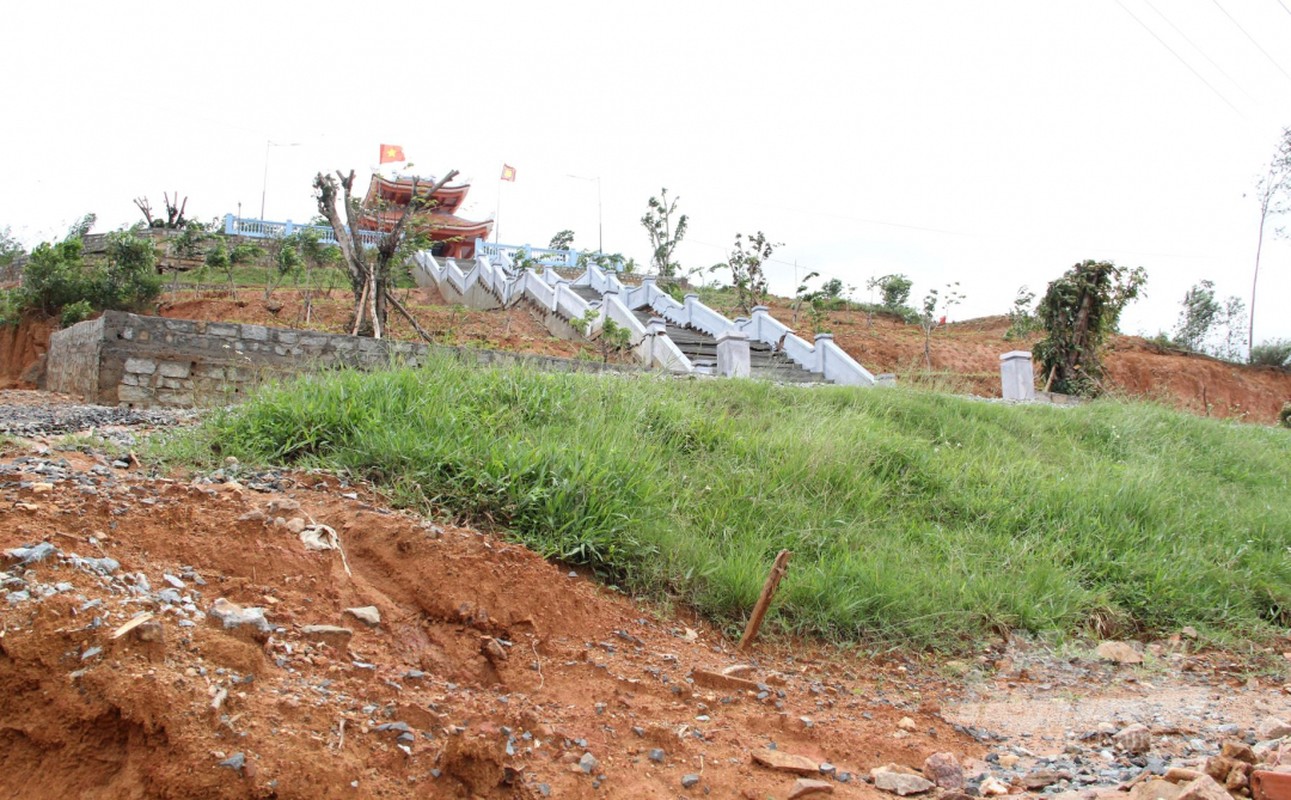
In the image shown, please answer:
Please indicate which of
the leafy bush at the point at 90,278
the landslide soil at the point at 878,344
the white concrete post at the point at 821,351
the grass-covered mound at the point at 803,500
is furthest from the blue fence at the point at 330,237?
the grass-covered mound at the point at 803,500

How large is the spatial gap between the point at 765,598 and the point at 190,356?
6.88m

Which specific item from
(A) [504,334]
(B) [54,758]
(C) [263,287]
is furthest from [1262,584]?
(C) [263,287]

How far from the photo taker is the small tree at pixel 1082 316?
14.5 m

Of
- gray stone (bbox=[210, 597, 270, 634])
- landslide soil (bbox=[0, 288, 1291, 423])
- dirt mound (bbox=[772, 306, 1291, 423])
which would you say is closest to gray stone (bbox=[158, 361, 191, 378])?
landslide soil (bbox=[0, 288, 1291, 423])

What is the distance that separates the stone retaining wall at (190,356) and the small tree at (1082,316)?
10.3 meters

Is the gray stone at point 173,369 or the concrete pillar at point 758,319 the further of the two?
the concrete pillar at point 758,319

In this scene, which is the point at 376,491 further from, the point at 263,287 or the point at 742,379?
the point at 263,287

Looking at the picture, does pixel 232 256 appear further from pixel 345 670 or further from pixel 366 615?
pixel 345 670

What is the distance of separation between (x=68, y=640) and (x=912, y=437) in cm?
574

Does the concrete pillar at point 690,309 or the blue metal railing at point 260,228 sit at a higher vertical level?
the blue metal railing at point 260,228

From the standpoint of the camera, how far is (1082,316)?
14375 mm

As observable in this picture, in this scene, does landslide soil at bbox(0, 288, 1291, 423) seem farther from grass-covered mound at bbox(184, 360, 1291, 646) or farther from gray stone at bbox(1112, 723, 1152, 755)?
gray stone at bbox(1112, 723, 1152, 755)

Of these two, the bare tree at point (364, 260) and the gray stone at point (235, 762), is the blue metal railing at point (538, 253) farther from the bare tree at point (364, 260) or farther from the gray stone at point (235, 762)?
the gray stone at point (235, 762)

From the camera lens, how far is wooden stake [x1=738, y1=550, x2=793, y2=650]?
336 centimetres
